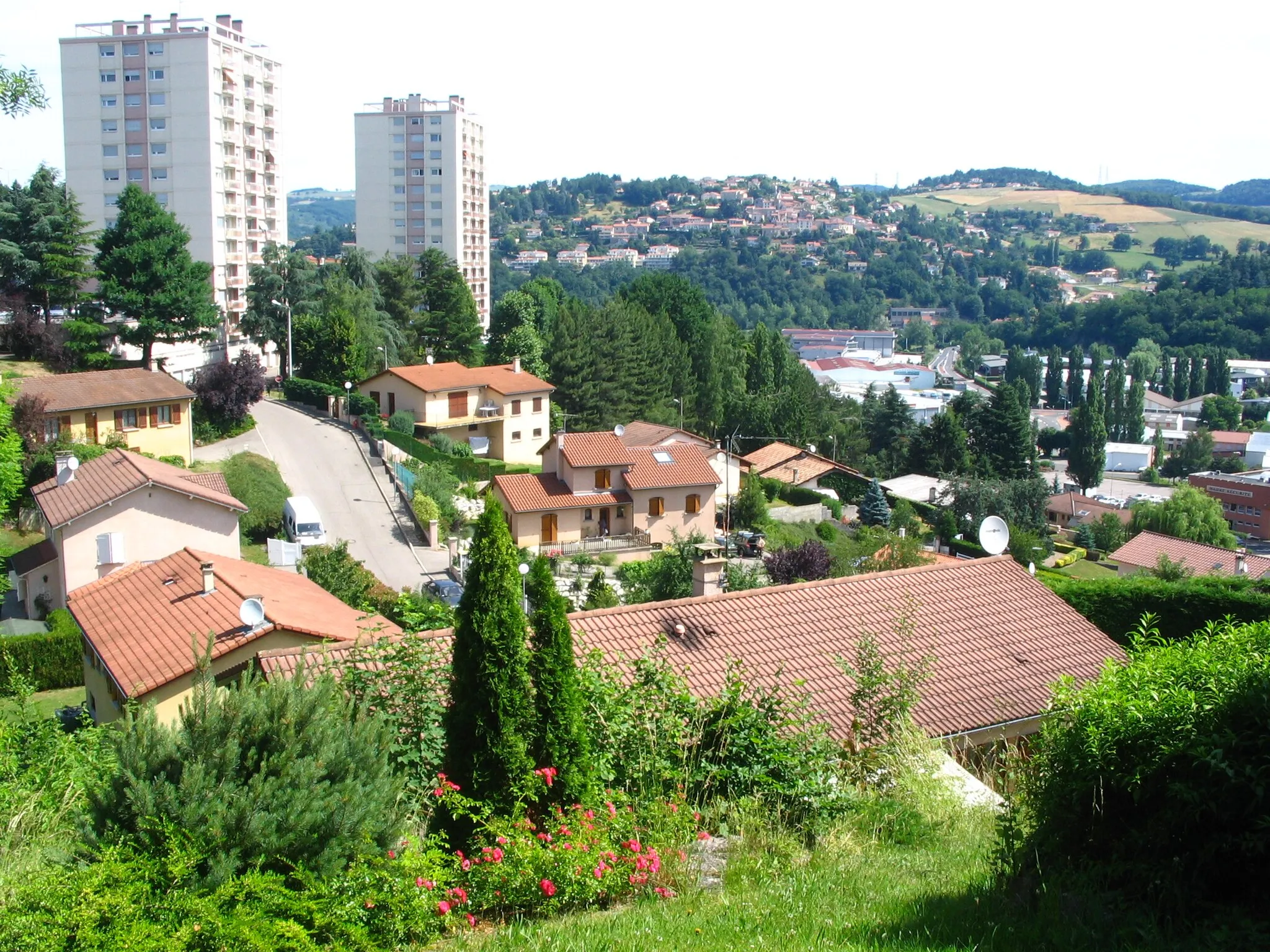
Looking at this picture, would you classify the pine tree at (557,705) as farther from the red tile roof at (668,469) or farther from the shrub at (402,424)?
the shrub at (402,424)

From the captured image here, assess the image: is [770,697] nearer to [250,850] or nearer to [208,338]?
[250,850]

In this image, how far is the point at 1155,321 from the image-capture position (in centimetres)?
16312

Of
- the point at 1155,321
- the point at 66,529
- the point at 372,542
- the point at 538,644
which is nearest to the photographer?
the point at 538,644

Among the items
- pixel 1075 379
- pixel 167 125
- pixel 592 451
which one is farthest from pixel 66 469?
pixel 1075 379

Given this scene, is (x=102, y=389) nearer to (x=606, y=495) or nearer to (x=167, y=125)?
(x=606, y=495)

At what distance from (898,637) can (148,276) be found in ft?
105

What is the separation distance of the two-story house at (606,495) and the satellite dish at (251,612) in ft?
A: 80.5

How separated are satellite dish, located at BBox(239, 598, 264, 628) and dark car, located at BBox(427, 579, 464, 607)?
13.4 metres

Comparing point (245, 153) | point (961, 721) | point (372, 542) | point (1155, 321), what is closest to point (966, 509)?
point (372, 542)

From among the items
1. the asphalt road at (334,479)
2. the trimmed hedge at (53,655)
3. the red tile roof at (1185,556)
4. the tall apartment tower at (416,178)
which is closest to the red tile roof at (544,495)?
the asphalt road at (334,479)

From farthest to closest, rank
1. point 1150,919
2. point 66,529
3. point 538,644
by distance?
point 66,529 → point 538,644 → point 1150,919

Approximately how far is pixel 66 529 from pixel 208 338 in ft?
63.2

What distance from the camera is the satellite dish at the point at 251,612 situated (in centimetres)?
1353

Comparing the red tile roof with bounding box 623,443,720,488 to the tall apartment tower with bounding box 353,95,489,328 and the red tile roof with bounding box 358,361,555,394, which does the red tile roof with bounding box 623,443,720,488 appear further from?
the tall apartment tower with bounding box 353,95,489,328
